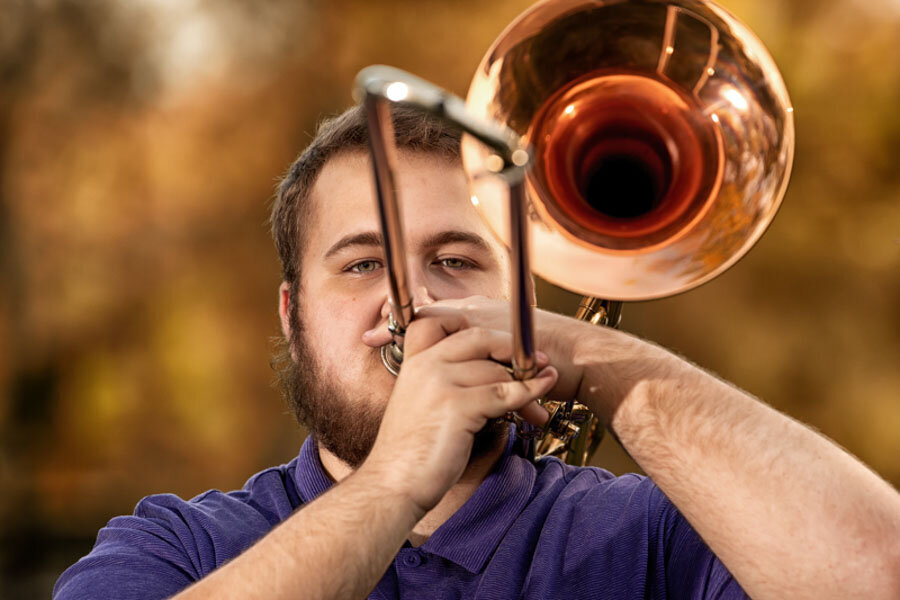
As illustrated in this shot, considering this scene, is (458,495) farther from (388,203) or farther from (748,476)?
(388,203)

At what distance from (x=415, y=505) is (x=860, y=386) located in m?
3.82

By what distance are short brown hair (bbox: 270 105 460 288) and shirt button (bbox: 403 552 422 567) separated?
70 cm

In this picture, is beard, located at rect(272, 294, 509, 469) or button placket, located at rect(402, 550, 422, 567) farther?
beard, located at rect(272, 294, 509, 469)

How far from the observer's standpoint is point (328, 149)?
205 cm

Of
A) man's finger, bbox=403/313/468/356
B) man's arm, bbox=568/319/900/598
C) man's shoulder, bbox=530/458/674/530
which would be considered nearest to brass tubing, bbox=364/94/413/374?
man's finger, bbox=403/313/468/356

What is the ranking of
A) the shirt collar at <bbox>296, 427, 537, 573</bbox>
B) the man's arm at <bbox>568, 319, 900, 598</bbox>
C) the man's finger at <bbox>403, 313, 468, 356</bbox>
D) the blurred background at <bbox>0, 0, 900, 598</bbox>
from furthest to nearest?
the blurred background at <bbox>0, 0, 900, 598</bbox>
the shirt collar at <bbox>296, 427, 537, 573</bbox>
the man's finger at <bbox>403, 313, 468, 356</bbox>
the man's arm at <bbox>568, 319, 900, 598</bbox>

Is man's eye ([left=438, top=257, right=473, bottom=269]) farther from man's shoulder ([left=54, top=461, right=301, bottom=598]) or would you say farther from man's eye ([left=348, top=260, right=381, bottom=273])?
man's shoulder ([left=54, top=461, right=301, bottom=598])

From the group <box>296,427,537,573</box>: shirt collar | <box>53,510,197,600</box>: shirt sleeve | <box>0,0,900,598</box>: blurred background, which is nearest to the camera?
<box>53,510,197,600</box>: shirt sleeve

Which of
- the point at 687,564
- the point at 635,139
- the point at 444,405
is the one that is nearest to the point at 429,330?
the point at 444,405

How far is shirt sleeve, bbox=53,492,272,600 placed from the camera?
1496 mm

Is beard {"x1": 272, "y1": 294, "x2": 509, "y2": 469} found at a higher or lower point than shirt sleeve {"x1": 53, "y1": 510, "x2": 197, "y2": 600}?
higher

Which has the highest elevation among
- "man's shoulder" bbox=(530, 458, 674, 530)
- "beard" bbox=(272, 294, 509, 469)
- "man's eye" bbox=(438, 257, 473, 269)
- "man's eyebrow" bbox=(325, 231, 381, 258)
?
"man's eyebrow" bbox=(325, 231, 381, 258)

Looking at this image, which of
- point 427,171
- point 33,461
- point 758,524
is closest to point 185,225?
point 33,461

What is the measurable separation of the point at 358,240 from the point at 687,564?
0.84 m
